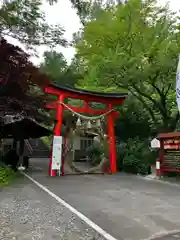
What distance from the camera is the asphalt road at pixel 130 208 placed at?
5.08 metres

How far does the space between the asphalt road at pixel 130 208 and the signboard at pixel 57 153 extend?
3374mm

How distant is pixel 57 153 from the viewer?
1414cm

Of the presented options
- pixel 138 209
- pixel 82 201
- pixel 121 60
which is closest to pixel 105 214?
pixel 138 209

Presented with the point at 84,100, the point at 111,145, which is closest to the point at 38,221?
the point at 84,100

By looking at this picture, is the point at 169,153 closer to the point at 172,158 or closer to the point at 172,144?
the point at 172,158

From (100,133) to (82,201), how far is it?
8.64 meters

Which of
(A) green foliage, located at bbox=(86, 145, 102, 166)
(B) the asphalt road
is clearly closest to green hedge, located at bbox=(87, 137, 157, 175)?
(A) green foliage, located at bbox=(86, 145, 102, 166)

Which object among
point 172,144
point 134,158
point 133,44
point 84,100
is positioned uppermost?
point 133,44

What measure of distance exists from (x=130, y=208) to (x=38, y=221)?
239 cm

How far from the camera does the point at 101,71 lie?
15.2m

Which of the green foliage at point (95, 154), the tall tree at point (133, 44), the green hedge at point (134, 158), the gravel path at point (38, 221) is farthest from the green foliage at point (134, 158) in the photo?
the gravel path at point (38, 221)

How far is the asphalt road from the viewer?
16.7 feet

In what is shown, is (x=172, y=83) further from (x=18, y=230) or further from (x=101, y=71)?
(x=18, y=230)

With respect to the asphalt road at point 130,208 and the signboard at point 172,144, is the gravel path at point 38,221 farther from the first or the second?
the signboard at point 172,144
